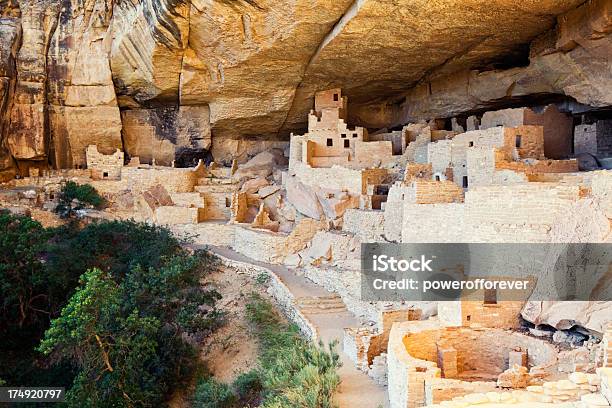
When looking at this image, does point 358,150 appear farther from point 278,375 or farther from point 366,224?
point 278,375

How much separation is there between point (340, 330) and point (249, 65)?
8197 millimetres

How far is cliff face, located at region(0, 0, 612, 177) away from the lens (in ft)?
41.6

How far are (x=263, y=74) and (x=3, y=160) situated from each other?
8.76 metres

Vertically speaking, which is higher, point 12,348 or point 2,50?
point 2,50

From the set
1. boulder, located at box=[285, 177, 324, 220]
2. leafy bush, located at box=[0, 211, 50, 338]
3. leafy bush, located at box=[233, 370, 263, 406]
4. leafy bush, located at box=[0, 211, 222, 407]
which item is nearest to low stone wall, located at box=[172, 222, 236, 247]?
leafy bush, located at box=[0, 211, 222, 407]

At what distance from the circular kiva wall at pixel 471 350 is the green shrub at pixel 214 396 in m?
3.72

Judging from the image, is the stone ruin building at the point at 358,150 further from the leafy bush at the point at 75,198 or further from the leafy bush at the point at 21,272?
the leafy bush at the point at 21,272

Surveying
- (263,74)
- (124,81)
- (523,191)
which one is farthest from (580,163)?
(124,81)

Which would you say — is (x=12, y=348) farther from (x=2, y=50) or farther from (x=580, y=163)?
(x=580, y=163)

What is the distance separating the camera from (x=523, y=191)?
8.58 m


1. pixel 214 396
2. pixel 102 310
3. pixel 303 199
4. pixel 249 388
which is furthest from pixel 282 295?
pixel 303 199

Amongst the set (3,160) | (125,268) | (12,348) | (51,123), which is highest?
(51,123)

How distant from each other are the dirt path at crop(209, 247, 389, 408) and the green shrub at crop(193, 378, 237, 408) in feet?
5.94

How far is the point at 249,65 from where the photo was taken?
613 inches
